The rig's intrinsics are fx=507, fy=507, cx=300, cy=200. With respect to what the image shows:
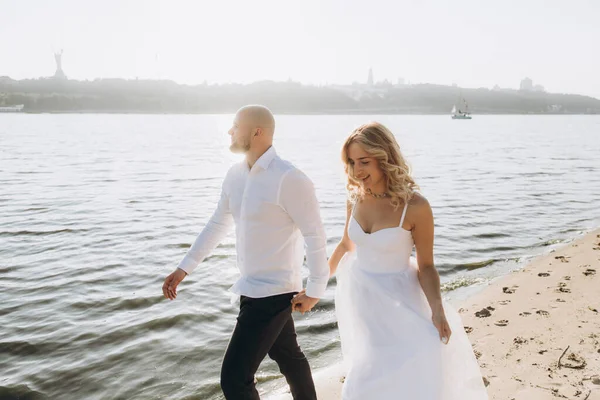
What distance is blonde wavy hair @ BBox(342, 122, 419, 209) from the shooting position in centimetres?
A: 313

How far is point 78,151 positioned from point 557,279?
35.5 m

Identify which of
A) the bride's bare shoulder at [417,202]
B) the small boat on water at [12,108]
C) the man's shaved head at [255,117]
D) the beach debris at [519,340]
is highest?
the small boat on water at [12,108]

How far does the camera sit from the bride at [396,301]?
2.99 meters

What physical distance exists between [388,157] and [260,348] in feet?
4.84

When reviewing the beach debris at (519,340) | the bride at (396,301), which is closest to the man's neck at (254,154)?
the bride at (396,301)

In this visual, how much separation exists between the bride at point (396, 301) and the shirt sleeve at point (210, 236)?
1059 mm

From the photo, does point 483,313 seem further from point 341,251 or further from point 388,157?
point 388,157

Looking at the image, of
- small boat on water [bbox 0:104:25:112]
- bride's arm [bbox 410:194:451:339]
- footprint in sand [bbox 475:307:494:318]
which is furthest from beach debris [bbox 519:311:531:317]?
small boat on water [bbox 0:104:25:112]

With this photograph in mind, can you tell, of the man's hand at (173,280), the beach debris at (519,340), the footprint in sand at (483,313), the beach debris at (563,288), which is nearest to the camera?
the man's hand at (173,280)

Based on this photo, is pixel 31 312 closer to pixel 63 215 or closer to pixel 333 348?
pixel 333 348

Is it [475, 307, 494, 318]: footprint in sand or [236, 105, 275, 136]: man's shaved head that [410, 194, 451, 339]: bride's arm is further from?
[475, 307, 494, 318]: footprint in sand

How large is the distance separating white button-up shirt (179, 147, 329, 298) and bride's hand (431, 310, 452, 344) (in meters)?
0.77

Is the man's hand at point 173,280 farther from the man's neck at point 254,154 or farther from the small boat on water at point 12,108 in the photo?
the small boat on water at point 12,108

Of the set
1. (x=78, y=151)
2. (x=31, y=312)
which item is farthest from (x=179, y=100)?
(x=31, y=312)
